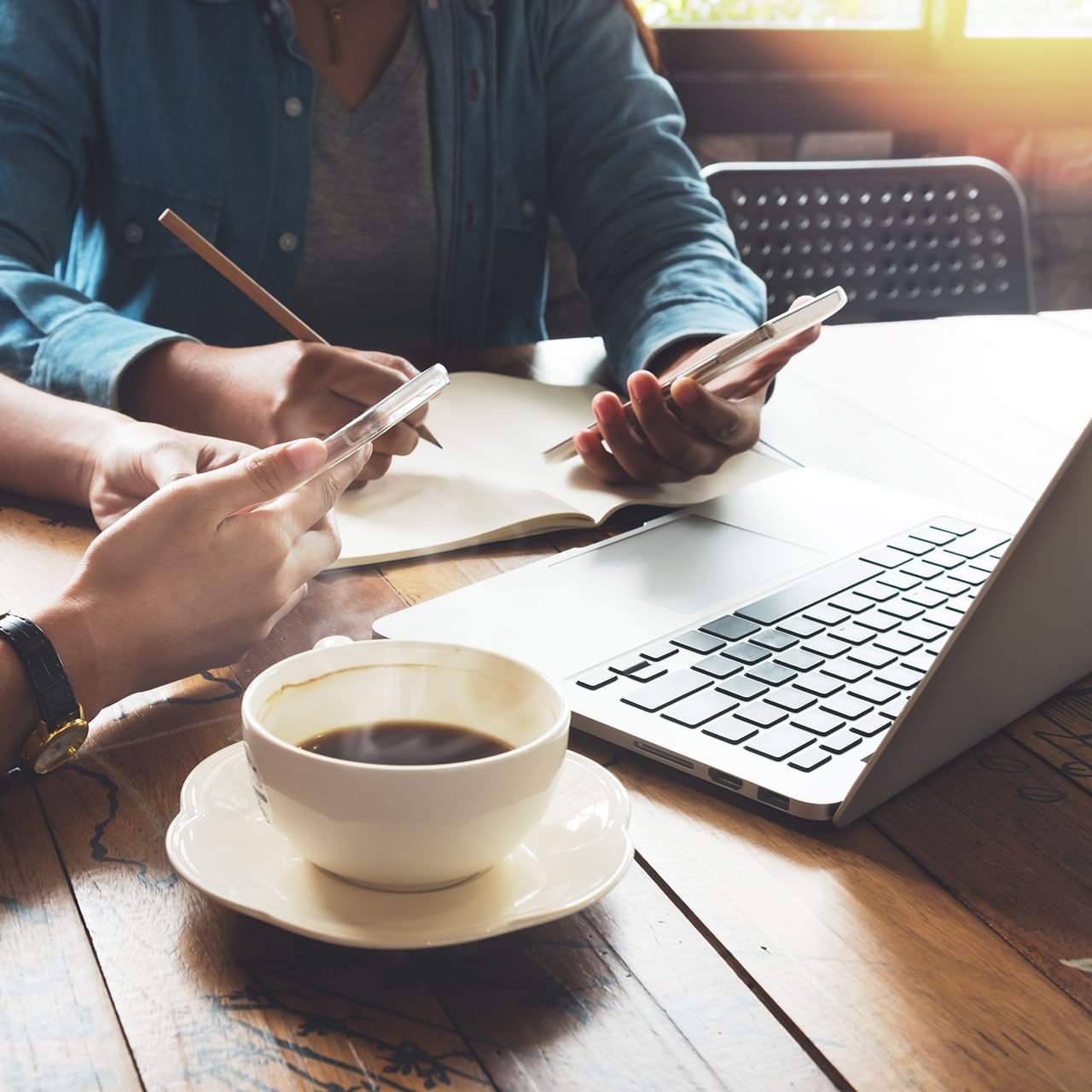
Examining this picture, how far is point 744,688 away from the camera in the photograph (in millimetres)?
586

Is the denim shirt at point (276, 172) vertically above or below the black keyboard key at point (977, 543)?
above

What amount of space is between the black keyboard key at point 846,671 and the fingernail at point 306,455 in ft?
0.89

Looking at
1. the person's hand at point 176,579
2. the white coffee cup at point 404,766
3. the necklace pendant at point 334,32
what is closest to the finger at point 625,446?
the person's hand at point 176,579

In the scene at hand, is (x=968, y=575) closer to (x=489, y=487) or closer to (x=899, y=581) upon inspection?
(x=899, y=581)

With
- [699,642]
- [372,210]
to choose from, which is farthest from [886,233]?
[699,642]

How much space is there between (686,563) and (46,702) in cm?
38

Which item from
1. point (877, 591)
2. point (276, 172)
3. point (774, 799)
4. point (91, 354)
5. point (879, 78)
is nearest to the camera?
point (774, 799)

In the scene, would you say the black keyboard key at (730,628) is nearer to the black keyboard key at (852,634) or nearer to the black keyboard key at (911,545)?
the black keyboard key at (852,634)

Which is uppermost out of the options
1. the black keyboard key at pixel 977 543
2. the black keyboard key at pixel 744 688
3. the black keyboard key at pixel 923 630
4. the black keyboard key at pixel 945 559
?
the black keyboard key at pixel 744 688

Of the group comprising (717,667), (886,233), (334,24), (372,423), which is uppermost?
(334,24)

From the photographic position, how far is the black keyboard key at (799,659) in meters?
0.61

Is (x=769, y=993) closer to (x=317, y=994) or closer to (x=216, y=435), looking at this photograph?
(x=317, y=994)

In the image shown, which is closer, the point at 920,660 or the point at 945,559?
the point at 920,660

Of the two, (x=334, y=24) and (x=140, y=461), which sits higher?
(x=334, y=24)
